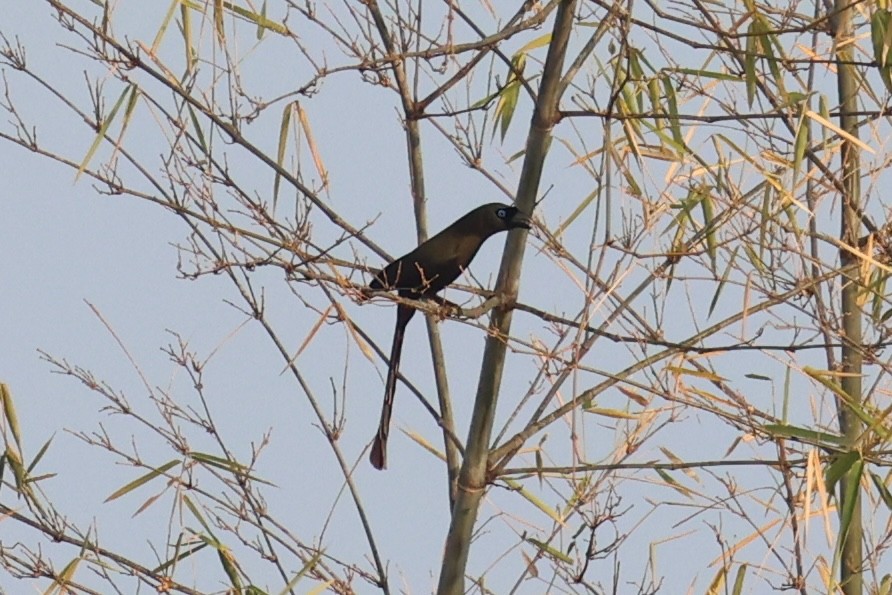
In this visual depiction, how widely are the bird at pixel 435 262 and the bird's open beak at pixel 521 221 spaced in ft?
0.95

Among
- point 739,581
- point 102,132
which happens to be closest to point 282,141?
point 102,132

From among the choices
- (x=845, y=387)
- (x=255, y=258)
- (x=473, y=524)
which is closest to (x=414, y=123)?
(x=255, y=258)

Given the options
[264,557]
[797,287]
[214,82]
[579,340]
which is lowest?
[264,557]

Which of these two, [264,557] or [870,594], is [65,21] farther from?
[870,594]

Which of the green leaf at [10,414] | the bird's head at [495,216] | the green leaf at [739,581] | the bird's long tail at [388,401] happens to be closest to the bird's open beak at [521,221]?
the bird's head at [495,216]

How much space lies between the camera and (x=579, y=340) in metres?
2.40

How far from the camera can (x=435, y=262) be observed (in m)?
3.06

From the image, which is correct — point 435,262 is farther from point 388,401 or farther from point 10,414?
point 10,414

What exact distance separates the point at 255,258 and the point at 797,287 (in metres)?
1.00

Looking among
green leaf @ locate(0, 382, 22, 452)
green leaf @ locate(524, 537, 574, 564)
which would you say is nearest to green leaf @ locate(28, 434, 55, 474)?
green leaf @ locate(0, 382, 22, 452)

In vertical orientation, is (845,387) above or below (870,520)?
above

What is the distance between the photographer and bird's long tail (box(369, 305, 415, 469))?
3.11 meters

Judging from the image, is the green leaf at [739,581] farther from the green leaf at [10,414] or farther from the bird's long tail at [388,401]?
the green leaf at [10,414]

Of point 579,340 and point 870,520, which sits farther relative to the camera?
point 870,520
